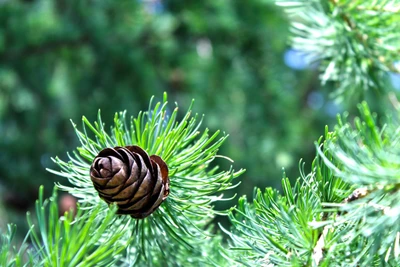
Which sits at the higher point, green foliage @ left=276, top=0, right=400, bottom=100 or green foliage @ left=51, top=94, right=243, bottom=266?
green foliage @ left=276, top=0, right=400, bottom=100

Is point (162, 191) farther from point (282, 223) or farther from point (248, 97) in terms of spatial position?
point (248, 97)

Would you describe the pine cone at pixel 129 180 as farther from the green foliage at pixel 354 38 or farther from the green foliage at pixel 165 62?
the green foliage at pixel 165 62

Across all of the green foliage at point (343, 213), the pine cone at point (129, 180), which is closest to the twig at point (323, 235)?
the green foliage at point (343, 213)

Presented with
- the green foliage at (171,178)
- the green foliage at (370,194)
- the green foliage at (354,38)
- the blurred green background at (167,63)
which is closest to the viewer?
the green foliage at (370,194)

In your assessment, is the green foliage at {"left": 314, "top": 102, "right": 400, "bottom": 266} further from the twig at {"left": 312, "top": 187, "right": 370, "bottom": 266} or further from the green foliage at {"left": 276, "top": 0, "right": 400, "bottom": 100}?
the green foliage at {"left": 276, "top": 0, "right": 400, "bottom": 100}

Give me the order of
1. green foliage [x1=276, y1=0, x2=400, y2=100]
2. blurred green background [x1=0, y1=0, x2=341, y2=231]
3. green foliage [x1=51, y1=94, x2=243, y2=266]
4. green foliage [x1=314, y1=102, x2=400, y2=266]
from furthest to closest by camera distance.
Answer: blurred green background [x1=0, y1=0, x2=341, y2=231], green foliage [x1=276, y1=0, x2=400, y2=100], green foliage [x1=51, y1=94, x2=243, y2=266], green foliage [x1=314, y1=102, x2=400, y2=266]

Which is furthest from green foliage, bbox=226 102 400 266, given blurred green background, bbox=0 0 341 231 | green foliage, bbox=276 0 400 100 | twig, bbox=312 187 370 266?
blurred green background, bbox=0 0 341 231

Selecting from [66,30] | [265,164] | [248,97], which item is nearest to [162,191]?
[248,97]

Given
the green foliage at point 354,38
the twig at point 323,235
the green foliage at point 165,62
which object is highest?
the green foliage at point 354,38
